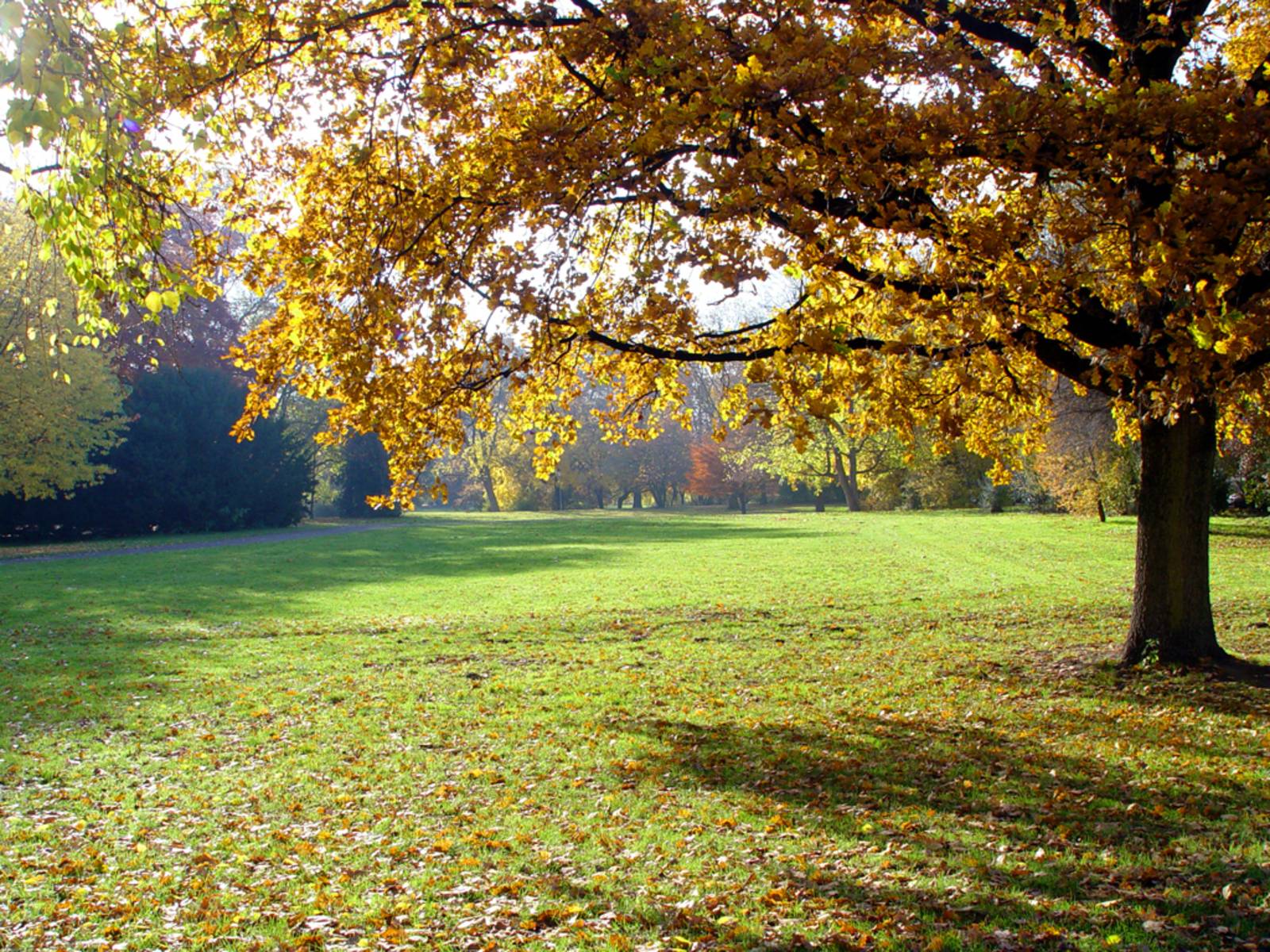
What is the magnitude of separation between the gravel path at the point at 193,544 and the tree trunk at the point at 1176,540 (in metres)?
27.9

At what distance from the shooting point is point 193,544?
3403cm

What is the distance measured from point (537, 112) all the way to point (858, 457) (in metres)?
49.0

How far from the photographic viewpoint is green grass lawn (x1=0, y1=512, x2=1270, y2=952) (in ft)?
15.0

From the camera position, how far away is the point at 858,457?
2180 inches

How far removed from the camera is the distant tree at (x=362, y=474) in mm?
55188

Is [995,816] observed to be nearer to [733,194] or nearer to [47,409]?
[733,194]

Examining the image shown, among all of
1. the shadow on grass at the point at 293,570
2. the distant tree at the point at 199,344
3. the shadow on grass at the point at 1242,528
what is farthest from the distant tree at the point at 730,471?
the shadow on grass at the point at 1242,528

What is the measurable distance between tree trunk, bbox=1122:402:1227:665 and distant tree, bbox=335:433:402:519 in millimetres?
48782

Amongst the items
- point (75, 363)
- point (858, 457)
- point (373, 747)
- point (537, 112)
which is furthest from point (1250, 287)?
point (858, 457)

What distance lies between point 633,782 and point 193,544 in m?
31.4

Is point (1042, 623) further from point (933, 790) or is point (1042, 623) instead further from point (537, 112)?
point (537, 112)

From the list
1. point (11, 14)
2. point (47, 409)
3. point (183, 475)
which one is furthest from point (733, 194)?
point (183, 475)

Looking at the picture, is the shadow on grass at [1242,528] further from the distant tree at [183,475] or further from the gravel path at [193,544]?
the distant tree at [183,475]

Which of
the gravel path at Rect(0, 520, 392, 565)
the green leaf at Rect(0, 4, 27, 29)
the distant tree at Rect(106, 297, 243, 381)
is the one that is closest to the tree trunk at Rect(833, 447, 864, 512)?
the gravel path at Rect(0, 520, 392, 565)
